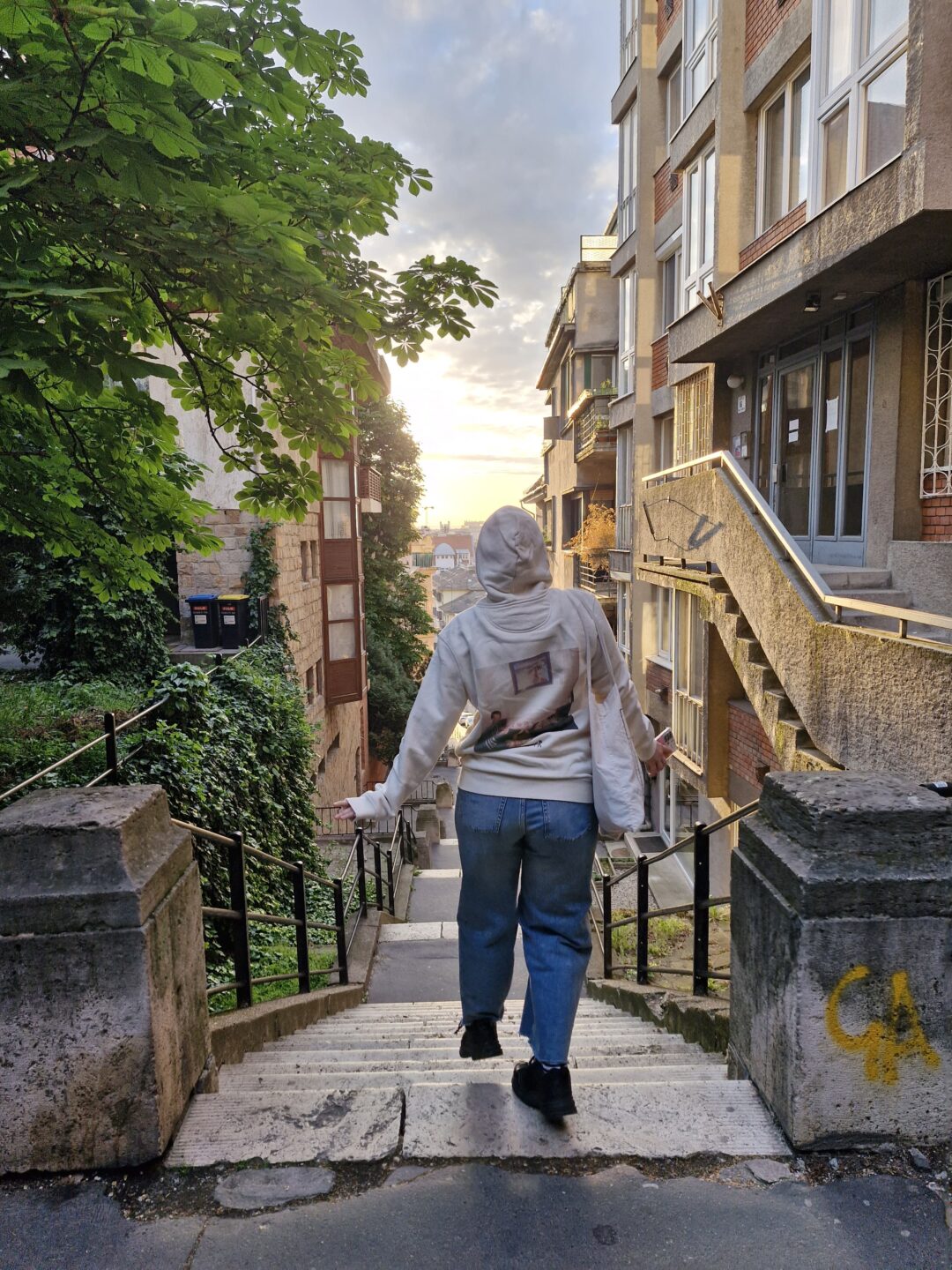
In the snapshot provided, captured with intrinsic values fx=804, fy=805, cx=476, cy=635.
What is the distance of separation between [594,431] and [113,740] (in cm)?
1924

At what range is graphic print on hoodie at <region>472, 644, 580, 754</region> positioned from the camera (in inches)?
104

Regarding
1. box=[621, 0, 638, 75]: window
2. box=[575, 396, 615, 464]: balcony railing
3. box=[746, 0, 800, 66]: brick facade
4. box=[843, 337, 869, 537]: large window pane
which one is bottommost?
box=[843, 337, 869, 537]: large window pane

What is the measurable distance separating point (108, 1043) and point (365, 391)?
432cm

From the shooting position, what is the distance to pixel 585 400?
76.0 ft

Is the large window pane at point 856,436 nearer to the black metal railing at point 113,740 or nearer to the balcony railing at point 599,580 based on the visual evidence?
the black metal railing at point 113,740

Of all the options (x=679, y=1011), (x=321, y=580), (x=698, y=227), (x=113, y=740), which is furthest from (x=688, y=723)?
(x=113, y=740)

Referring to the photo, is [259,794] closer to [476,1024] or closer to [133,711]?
[133,711]

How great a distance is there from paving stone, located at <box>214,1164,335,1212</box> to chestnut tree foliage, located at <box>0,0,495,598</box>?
8.96 feet

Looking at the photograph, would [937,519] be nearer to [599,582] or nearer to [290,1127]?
[290,1127]

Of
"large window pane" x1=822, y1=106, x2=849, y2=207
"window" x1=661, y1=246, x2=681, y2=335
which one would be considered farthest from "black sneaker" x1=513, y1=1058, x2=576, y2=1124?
"window" x1=661, y1=246, x2=681, y2=335

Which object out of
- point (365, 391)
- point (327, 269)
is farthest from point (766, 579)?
point (327, 269)

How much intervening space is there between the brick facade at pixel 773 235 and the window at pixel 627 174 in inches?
294

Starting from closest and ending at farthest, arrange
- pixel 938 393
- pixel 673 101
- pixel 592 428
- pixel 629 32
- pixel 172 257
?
pixel 172 257, pixel 938 393, pixel 673 101, pixel 629 32, pixel 592 428

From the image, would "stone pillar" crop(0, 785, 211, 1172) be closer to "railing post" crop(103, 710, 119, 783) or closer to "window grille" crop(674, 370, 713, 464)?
"railing post" crop(103, 710, 119, 783)
